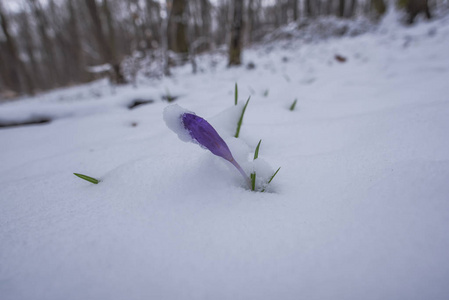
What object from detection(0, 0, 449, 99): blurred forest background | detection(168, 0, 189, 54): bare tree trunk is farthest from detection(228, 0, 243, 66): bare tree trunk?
detection(168, 0, 189, 54): bare tree trunk

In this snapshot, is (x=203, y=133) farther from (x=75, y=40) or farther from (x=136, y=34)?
(x=75, y=40)

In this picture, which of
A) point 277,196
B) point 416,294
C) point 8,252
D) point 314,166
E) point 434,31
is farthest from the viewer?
point 434,31

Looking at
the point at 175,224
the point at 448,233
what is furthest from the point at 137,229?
the point at 448,233

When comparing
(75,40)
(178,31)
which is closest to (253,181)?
(178,31)

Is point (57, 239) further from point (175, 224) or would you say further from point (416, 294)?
point (416, 294)

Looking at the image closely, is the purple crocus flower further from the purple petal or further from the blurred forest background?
the blurred forest background

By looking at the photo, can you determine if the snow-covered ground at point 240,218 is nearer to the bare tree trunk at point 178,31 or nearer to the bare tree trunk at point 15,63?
the bare tree trunk at point 178,31
